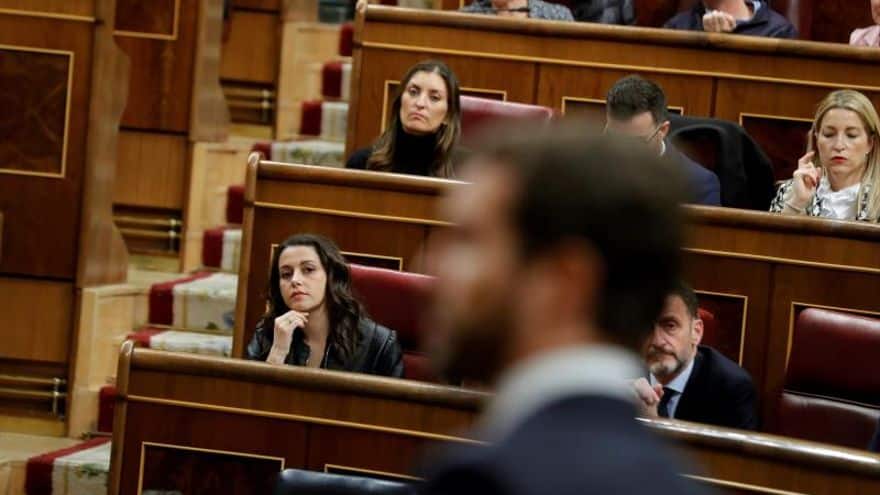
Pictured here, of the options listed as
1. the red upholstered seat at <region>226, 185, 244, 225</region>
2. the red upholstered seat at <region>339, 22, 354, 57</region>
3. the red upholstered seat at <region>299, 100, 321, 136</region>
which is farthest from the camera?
the red upholstered seat at <region>339, 22, 354, 57</region>

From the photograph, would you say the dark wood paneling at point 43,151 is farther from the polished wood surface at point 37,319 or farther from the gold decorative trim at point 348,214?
A: the gold decorative trim at point 348,214

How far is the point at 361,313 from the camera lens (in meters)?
1.34

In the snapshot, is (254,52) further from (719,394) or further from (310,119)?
(719,394)

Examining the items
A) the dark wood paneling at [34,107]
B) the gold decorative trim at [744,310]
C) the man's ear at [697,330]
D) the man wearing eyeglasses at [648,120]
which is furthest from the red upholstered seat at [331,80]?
the man's ear at [697,330]

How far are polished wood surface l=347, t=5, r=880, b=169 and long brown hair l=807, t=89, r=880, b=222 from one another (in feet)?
0.69

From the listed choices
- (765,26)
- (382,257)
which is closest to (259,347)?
(382,257)

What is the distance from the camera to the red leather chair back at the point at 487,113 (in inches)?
65.8

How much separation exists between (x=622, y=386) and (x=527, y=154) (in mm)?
55

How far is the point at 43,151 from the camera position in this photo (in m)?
1.67

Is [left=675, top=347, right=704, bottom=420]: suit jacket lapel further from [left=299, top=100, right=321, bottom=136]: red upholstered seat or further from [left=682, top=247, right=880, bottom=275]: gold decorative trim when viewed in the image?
[left=299, top=100, right=321, bottom=136]: red upholstered seat

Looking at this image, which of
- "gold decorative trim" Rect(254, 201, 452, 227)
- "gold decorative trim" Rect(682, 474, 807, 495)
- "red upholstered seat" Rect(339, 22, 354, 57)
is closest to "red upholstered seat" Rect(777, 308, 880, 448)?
"gold decorative trim" Rect(682, 474, 807, 495)

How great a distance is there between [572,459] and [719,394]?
941 millimetres

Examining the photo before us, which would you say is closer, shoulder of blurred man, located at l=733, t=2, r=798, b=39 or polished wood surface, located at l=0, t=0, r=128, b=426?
polished wood surface, located at l=0, t=0, r=128, b=426

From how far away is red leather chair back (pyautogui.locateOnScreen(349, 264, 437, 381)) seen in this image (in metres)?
1.36
